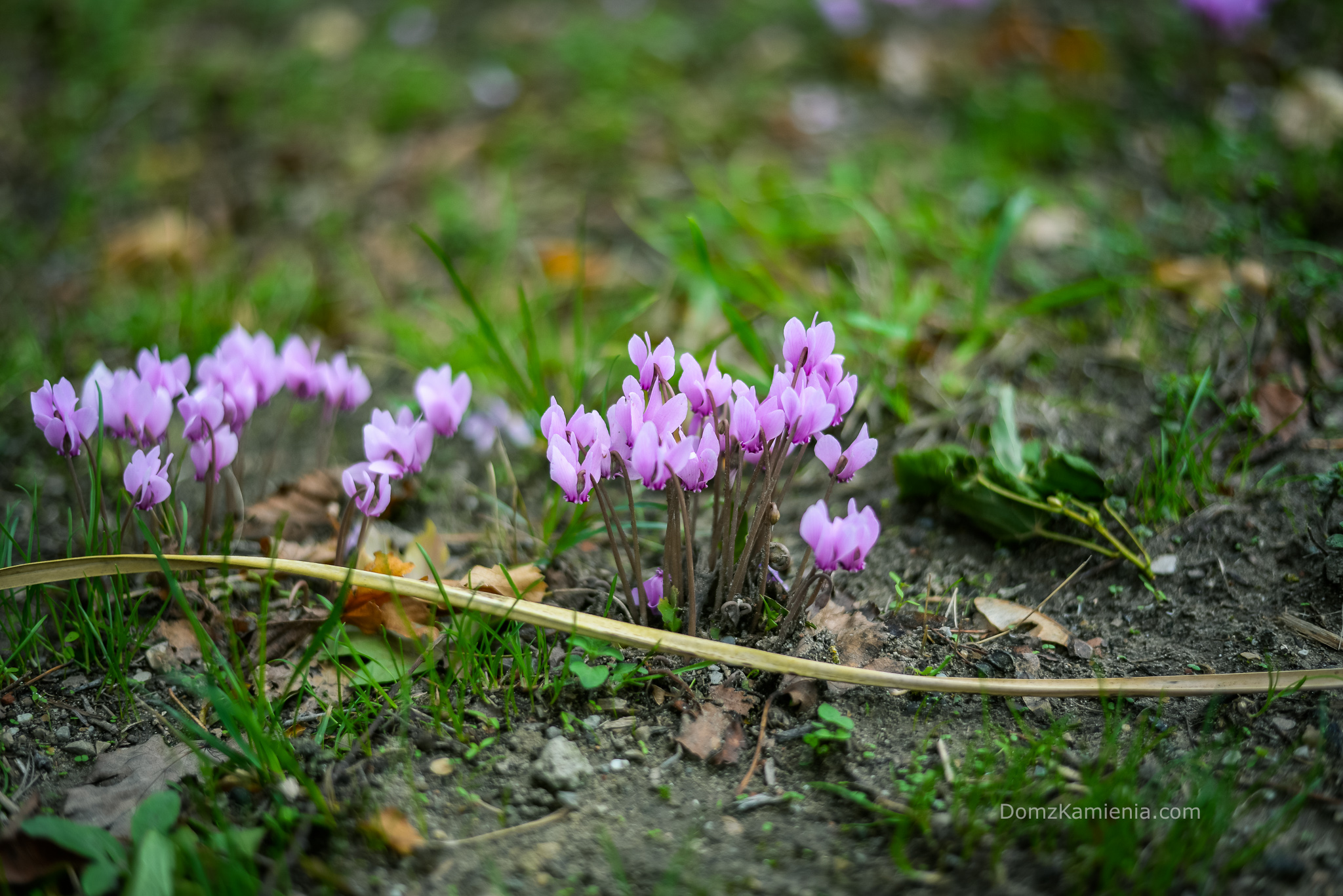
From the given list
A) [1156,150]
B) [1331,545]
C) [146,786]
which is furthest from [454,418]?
[1156,150]

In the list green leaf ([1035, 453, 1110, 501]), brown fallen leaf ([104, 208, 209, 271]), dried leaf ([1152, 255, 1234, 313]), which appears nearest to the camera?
green leaf ([1035, 453, 1110, 501])

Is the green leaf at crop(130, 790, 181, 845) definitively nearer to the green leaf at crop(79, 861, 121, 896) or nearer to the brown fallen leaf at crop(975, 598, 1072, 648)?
the green leaf at crop(79, 861, 121, 896)

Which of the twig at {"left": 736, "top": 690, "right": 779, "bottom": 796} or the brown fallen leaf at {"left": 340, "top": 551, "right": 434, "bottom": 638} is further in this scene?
the brown fallen leaf at {"left": 340, "top": 551, "right": 434, "bottom": 638}

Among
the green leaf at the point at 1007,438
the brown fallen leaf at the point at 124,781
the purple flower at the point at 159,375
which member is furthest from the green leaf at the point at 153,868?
the green leaf at the point at 1007,438

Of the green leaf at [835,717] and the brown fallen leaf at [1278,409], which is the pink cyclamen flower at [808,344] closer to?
the green leaf at [835,717]

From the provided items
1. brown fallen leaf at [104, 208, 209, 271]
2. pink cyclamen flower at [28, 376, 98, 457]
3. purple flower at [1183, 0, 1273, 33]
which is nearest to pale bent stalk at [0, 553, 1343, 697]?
pink cyclamen flower at [28, 376, 98, 457]

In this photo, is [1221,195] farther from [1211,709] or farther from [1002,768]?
[1002,768]

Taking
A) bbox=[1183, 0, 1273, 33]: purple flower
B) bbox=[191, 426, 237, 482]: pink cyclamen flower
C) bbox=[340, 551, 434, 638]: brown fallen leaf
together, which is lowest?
bbox=[340, 551, 434, 638]: brown fallen leaf

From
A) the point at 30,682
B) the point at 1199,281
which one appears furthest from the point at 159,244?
the point at 1199,281
